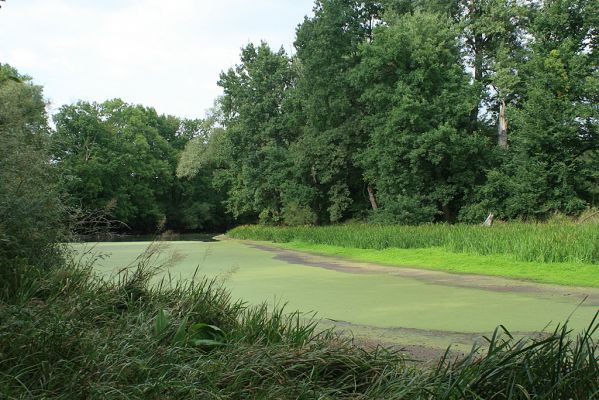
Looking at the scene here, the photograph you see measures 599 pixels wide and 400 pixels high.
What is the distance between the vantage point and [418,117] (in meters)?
22.1

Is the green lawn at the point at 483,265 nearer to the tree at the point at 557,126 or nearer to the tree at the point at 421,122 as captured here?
the tree at the point at 421,122

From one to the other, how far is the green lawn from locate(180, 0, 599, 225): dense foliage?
28.7 ft

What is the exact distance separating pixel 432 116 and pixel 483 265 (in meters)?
13.3

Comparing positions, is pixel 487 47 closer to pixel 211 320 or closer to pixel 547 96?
pixel 547 96

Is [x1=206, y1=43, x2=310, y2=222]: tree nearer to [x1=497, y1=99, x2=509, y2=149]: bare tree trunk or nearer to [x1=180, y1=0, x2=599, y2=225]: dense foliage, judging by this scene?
[x1=180, y1=0, x2=599, y2=225]: dense foliage

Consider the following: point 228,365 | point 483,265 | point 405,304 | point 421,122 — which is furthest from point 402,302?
point 421,122

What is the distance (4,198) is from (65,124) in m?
34.1

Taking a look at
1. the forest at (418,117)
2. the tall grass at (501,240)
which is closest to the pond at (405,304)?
the tall grass at (501,240)

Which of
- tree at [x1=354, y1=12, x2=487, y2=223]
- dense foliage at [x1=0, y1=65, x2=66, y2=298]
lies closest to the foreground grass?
dense foliage at [x1=0, y1=65, x2=66, y2=298]

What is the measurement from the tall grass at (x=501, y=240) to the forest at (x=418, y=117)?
624 cm

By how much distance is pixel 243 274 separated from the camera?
9922 mm

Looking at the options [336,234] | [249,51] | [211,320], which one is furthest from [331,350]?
[249,51]

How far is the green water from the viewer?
17.8 ft

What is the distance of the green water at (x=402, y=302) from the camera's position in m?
5.43
